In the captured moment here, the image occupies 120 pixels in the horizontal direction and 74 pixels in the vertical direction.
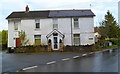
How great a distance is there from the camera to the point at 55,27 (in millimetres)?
30844

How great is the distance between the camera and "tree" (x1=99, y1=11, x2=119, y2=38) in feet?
157

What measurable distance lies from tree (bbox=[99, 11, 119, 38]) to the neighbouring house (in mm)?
17196

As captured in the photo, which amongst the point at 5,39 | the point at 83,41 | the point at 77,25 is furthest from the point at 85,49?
the point at 5,39

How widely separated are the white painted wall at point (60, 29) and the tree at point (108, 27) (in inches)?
696

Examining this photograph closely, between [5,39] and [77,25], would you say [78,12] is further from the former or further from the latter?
[5,39]

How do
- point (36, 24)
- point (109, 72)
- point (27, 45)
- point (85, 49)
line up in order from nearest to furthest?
point (109, 72)
point (85, 49)
point (27, 45)
point (36, 24)

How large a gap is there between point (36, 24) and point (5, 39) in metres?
13.4

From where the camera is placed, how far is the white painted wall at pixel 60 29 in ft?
98.9

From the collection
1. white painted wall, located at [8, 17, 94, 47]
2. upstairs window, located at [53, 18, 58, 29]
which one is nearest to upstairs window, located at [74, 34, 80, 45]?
white painted wall, located at [8, 17, 94, 47]

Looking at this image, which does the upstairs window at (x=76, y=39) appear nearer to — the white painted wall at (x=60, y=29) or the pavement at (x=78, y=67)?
the white painted wall at (x=60, y=29)

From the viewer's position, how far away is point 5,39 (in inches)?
1636

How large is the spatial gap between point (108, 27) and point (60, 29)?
23.8 metres

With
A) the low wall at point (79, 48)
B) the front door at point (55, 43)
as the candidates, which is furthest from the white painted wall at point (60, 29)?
the low wall at point (79, 48)

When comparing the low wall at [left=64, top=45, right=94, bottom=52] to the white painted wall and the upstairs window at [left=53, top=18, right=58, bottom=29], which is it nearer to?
the white painted wall
